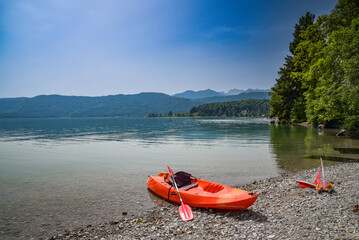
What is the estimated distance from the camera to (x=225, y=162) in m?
20.4

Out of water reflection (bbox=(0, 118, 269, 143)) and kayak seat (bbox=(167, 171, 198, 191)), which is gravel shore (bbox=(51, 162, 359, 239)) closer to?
kayak seat (bbox=(167, 171, 198, 191))

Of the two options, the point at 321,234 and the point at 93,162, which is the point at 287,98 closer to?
the point at 93,162

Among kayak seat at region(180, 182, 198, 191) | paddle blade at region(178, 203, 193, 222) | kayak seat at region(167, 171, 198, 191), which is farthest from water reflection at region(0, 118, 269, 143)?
paddle blade at region(178, 203, 193, 222)

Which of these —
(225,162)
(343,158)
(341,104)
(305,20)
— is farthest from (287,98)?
(225,162)

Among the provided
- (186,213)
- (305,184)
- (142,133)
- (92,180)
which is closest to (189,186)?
(186,213)

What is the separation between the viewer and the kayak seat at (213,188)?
32.6 feet

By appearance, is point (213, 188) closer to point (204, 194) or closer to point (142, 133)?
point (204, 194)

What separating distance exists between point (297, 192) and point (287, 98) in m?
58.1

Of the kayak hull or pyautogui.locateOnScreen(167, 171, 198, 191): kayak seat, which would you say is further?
pyautogui.locateOnScreen(167, 171, 198, 191): kayak seat

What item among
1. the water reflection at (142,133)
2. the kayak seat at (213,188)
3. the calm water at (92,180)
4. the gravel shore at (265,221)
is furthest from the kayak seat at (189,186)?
the water reflection at (142,133)

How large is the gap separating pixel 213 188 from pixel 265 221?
299 centimetres

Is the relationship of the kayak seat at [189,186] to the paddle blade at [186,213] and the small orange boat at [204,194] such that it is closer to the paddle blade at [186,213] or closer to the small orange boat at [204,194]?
the small orange boat at [204,194]

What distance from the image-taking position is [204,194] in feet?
31.6

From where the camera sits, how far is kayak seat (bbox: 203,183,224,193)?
392 inches
